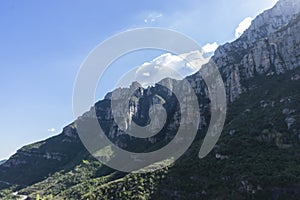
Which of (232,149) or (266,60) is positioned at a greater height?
(266,60)

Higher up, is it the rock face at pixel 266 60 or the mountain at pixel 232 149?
the rock face at pixel 266 60

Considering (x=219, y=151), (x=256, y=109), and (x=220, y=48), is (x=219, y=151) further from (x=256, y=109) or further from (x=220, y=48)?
(x=220, y=48)

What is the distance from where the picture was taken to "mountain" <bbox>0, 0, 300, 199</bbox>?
249 feet

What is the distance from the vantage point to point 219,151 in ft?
288

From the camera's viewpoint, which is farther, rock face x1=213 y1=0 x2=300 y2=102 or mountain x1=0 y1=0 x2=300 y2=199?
rock face x1=213 y1=0 x2=300 y2=102

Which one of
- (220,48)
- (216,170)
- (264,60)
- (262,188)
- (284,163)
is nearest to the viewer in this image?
(262,188)

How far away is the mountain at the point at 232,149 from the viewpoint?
75.8 metres

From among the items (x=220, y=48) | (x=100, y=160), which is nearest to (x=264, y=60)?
(x=220, y=48)

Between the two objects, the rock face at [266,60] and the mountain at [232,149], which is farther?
the rock face at [266,60]

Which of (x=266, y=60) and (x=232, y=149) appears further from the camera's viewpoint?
(x=266, y=60)

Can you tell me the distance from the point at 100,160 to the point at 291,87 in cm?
8453

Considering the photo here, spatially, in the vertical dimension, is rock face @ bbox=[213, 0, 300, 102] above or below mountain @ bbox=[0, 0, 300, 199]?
above

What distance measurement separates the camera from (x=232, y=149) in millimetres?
87250

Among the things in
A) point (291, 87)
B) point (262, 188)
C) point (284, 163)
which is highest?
point (291, 87)
